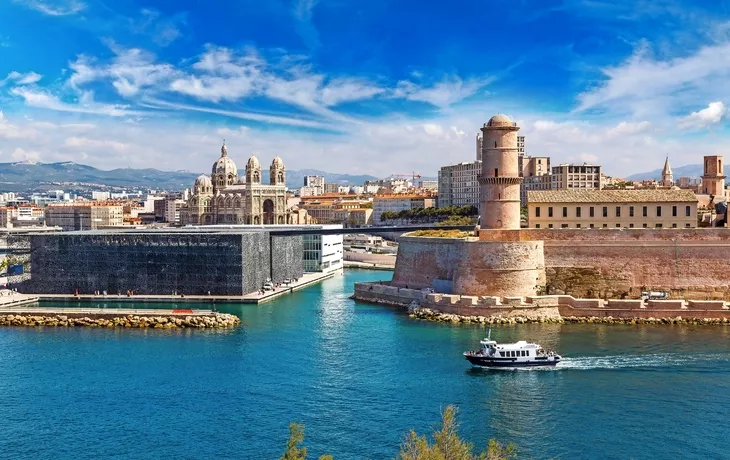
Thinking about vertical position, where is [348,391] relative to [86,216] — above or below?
below

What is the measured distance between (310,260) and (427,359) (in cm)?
3689

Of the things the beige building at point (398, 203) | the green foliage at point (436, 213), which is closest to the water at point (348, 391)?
the green foliage at point (436, 213)

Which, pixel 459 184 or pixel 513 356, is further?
pixel 459 184

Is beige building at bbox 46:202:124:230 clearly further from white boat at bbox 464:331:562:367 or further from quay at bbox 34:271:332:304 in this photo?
white boat at bbox 464:331:562:367

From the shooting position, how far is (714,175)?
72.1 meters

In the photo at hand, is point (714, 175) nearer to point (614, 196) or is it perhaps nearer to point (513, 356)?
point (614, 196)

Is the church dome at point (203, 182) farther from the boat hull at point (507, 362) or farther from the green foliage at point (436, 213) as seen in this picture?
the boat hull at point (507, 362)

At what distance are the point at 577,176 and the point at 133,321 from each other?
2747 inches

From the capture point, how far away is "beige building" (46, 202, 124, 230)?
Result: 147 m

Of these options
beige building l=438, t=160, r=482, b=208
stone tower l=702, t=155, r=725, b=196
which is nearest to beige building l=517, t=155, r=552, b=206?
beige building l=438, t=160, r=482, b=208

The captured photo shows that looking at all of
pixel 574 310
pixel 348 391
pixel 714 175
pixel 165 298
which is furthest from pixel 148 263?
pixel 714 175

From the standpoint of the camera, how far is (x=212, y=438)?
22.9 metres

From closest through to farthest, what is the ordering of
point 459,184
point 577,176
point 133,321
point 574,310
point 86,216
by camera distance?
1. point 574,310
2. point 133,321
3. point 577,176
4. point 459,184
5. point 86,216

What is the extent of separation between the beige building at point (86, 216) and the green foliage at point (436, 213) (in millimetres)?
54501
